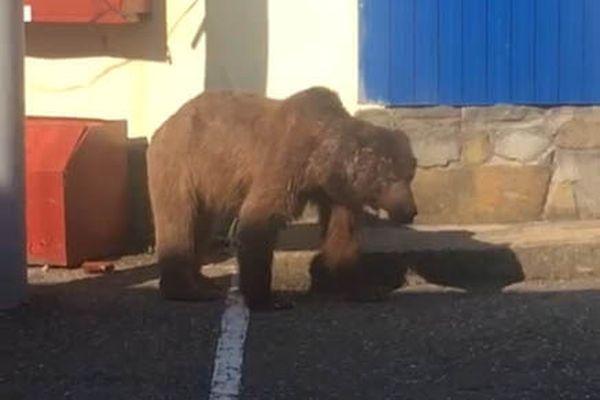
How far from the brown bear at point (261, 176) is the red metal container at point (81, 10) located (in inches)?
55.1

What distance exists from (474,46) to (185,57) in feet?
6.44

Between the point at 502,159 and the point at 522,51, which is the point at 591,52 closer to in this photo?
the point at 522,51

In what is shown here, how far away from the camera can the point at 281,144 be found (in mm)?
8781

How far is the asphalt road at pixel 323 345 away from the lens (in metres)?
7.18

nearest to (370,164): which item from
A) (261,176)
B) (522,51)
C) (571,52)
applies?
(261,176)

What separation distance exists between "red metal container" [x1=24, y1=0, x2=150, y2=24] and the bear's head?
2.20m

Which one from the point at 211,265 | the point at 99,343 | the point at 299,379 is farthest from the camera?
the point at 211,265

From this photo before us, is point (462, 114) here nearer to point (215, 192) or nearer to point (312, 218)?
point (312, 218)

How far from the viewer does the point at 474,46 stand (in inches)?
404

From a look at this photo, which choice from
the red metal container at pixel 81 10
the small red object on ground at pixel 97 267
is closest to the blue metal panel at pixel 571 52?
the red metal container at pixel 81 10

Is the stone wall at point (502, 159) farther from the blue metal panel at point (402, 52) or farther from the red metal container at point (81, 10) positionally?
the red metal container at point (81, 10)

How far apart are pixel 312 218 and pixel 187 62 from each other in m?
1.37

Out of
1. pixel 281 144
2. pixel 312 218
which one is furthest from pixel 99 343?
pixel 312 218

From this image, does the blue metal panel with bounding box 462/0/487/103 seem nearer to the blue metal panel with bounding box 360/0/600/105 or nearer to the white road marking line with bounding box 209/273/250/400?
the blue metal panel with bounding box 360/0/600/105
